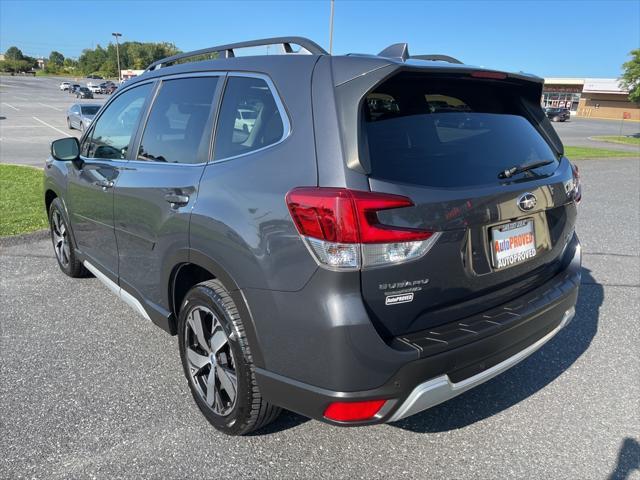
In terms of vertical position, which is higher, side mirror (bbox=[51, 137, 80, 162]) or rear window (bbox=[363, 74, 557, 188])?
rear window (bbox=[363, 74, 557, 188])

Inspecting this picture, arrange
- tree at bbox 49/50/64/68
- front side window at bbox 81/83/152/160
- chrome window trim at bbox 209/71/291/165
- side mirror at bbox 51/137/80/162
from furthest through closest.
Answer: tree at bbox 49/50/64/68, side mirror at bbox 51/137/80/162, front side window at bbox 81/83/152/160, chrome window trim at bbox 209/71/291/165

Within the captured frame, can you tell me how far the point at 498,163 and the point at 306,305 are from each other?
1183mm

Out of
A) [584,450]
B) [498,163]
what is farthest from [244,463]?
[498,163]

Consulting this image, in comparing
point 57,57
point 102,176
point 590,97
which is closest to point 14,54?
point 57,57

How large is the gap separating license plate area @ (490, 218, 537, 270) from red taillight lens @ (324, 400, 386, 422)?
86cm

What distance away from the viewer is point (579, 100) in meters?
80.2

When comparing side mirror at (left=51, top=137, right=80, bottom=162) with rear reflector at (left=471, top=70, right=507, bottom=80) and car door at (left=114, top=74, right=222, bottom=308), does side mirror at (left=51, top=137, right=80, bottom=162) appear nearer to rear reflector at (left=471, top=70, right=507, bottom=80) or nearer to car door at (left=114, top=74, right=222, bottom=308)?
car door at (left=114, top=74, right=222, bottom=308)

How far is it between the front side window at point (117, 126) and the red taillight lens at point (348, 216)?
6.40 feet

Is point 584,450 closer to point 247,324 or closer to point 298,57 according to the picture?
point 247,324

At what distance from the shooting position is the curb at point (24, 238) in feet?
19.3

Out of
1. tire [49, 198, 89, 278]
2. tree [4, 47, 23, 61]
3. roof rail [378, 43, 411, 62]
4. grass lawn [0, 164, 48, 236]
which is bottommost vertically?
grass lawn [0, 164, 48, 236]

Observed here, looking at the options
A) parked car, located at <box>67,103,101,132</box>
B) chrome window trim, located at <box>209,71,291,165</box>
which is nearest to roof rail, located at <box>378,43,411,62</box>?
chrome window trim, located at <box>209,71,291,165</box>

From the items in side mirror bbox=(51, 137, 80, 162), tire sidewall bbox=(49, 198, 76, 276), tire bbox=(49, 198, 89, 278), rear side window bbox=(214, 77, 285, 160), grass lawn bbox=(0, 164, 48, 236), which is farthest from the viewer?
grass lawn bbox=(0, 164, 48, 236)

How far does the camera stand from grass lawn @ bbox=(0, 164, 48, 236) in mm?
6357
